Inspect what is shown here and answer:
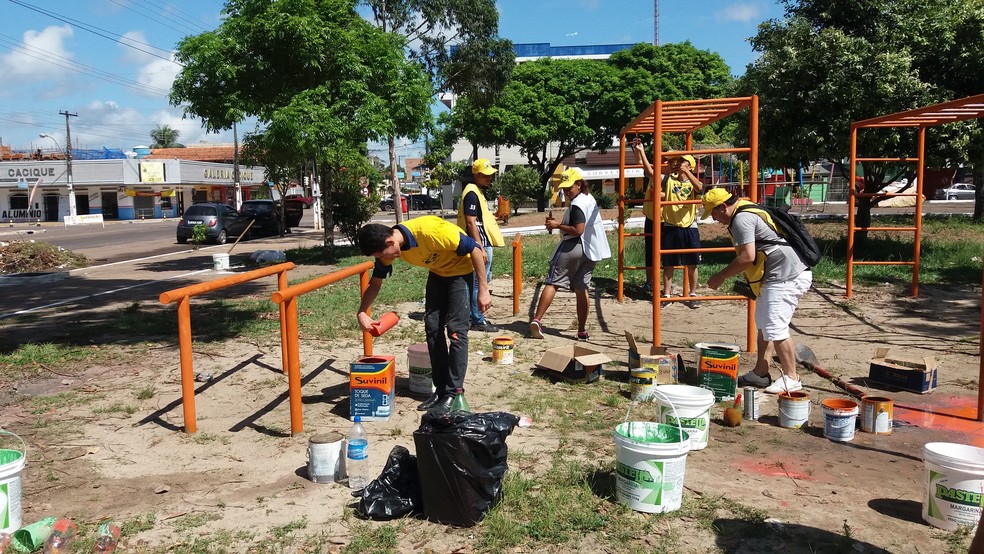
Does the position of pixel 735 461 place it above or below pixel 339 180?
below

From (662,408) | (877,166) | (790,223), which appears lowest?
(662,408)

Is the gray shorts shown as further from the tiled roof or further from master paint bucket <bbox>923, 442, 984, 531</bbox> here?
the tiled roof

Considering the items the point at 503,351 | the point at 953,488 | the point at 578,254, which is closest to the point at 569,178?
the point at 578,254

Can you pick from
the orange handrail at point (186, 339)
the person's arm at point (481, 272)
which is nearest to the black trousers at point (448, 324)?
the person's arm at point (481, 272)

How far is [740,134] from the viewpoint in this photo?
603 inches

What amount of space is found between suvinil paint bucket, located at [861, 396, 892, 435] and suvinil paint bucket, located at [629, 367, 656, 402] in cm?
145

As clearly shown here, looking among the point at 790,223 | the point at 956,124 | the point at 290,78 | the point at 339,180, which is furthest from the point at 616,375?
the point at 339,180

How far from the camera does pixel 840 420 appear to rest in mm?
4766

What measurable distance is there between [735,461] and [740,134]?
480 inches

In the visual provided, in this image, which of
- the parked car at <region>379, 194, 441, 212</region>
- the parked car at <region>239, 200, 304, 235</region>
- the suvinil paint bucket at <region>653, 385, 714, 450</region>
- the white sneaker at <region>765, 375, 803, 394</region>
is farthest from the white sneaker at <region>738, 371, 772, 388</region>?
the parked car at <region>379, 194, 441, 212</region>

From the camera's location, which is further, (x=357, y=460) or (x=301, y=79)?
(x=301, y=79)

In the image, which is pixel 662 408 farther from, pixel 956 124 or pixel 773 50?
pixel 773 50

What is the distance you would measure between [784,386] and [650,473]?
2489 mm

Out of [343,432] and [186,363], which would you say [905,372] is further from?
[186,363]
